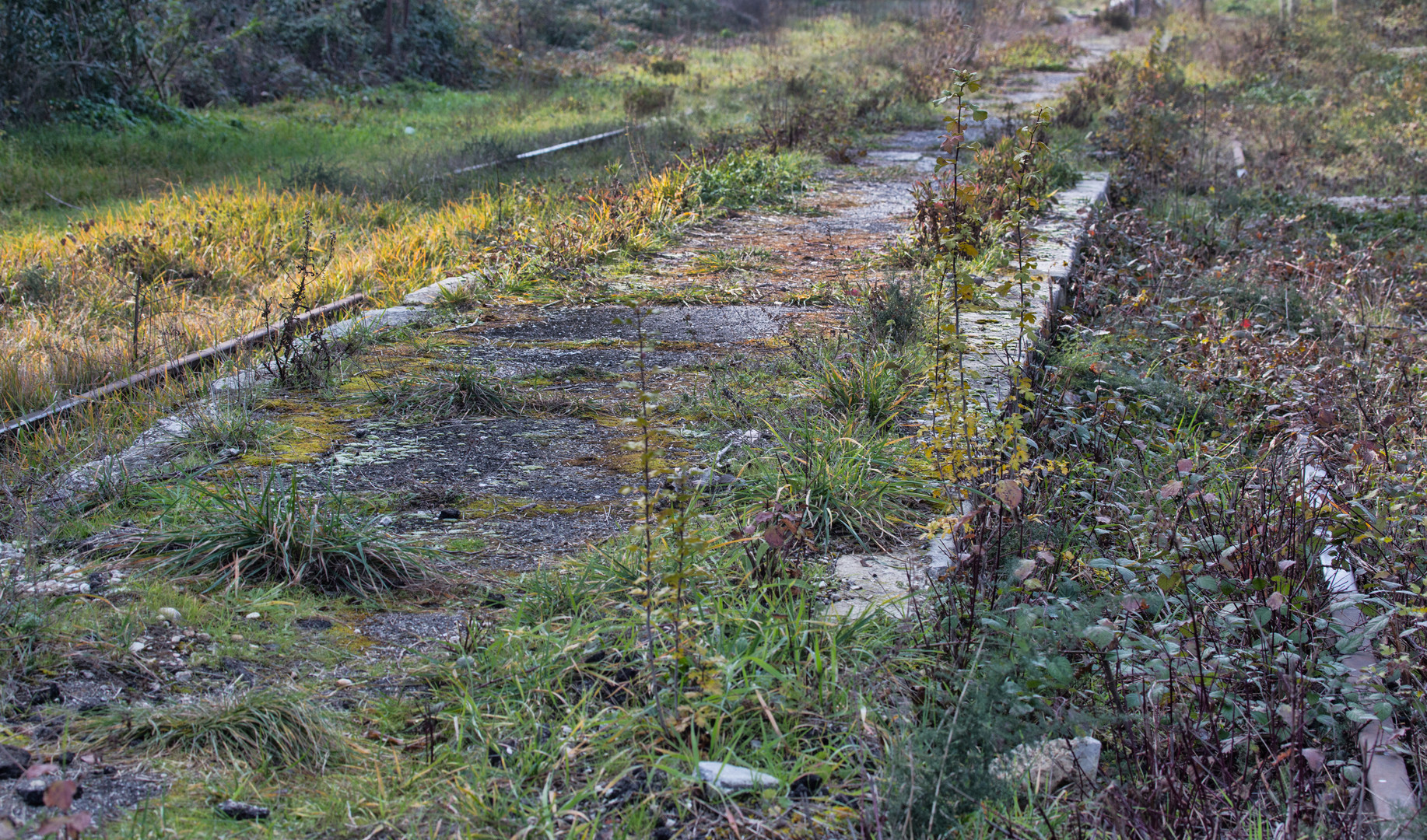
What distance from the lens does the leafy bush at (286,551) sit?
2.66m

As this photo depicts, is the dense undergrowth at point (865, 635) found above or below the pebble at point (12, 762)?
below

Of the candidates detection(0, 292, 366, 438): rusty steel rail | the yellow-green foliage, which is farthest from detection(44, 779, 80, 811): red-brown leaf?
the yellow-green foliage

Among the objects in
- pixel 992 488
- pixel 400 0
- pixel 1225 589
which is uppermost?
pixel 400 0

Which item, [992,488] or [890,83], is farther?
[890,83]

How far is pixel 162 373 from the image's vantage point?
4.29 m

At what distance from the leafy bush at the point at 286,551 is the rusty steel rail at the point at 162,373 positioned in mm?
1411

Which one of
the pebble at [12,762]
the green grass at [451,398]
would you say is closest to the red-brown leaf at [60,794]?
the pebble at [12,762]

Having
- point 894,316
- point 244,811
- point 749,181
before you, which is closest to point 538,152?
point 749,181

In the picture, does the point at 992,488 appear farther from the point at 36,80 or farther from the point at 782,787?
the point at 36,80

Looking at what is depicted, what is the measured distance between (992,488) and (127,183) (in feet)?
29.3

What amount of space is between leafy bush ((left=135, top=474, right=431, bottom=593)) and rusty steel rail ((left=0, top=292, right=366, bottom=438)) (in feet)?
4.63

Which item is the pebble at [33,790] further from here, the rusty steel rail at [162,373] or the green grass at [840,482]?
the rusty steel rail at [162,373]

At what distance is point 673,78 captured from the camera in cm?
1917

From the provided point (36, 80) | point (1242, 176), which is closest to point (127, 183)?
point (36, 80)
